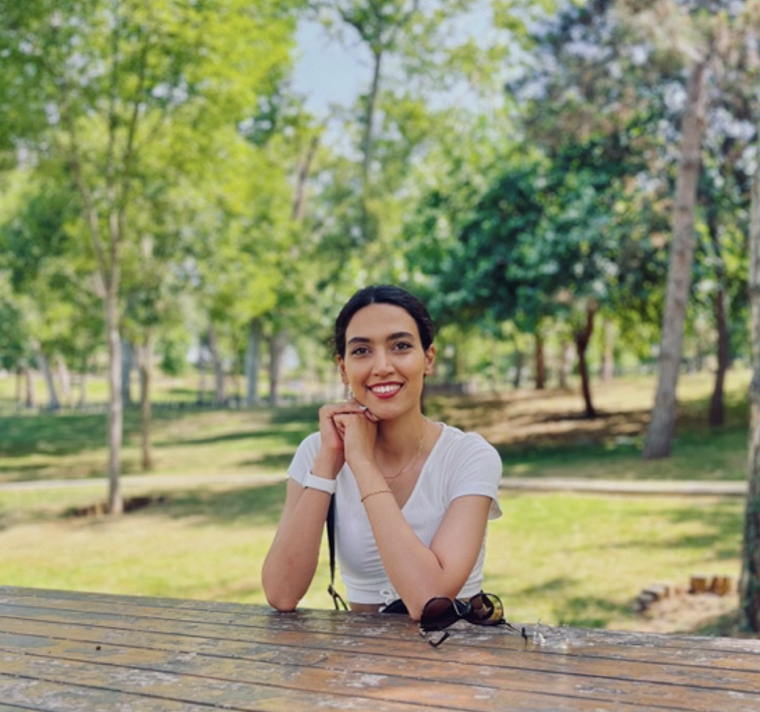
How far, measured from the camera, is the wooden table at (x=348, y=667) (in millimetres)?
2053

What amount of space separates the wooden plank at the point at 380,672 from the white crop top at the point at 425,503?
62 centimetres

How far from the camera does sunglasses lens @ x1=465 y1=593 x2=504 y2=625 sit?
8.95ft

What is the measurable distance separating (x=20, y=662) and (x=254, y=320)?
35.1 m

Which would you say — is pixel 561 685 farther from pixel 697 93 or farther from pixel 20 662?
pixel 697 93

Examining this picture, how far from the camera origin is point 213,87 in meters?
14.4

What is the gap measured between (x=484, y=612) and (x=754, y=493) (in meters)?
3.99

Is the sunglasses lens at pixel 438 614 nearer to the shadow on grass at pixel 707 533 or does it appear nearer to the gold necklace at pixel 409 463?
Answer: the gold necklace at pixel 409 463

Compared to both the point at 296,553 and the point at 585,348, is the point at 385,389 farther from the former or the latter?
the point at 585,348

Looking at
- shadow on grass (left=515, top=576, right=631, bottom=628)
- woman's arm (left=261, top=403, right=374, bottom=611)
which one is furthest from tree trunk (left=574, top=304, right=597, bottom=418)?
woman's arm (left=261, top=403, right=374, bottom=611)

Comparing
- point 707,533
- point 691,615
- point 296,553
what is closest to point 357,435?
point 296,553

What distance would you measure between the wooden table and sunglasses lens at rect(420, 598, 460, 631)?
41 millimetres

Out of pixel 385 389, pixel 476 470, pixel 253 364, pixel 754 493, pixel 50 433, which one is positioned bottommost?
pixel 50 433

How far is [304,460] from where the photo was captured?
10.7 feet

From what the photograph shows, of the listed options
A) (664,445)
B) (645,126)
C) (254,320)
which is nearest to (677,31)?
Result: (645,126)
